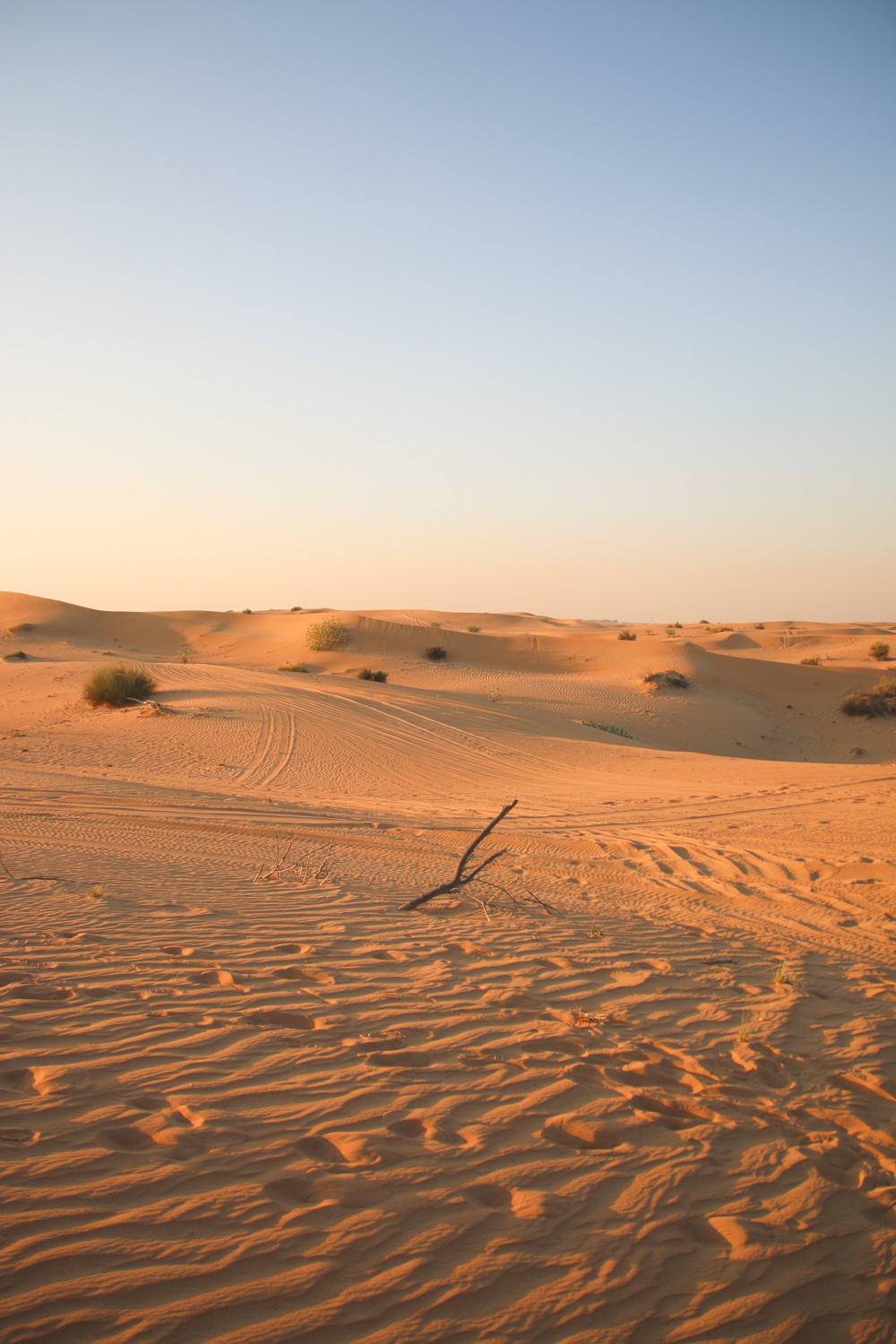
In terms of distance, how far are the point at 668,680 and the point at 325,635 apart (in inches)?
657

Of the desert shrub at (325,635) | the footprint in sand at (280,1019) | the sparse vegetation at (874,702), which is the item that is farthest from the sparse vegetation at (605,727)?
the footprint in sand at (280,1019)

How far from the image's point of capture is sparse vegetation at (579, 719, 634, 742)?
22.6 metres

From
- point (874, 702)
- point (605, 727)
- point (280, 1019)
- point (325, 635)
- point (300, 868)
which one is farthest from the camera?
point (325, 635)

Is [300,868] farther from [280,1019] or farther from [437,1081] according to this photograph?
[437,1081]

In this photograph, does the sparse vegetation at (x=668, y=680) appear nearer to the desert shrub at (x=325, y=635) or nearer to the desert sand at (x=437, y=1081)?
the desert shrub at (x=325, y=635)

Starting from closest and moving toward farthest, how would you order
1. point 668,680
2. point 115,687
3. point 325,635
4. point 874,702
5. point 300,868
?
1. point 300,868
2. point 115,687
3. point 874,702
4. point 668,680
5. point 325,635

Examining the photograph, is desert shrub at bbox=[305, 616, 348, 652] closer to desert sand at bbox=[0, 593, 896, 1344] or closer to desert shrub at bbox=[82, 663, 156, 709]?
desert shrub at bbox=[82, 663, 156, 709]

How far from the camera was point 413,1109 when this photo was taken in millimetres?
3012

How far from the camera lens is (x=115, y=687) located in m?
19.4

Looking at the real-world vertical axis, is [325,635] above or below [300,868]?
above

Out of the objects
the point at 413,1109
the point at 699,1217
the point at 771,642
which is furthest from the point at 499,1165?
the point at 771,642

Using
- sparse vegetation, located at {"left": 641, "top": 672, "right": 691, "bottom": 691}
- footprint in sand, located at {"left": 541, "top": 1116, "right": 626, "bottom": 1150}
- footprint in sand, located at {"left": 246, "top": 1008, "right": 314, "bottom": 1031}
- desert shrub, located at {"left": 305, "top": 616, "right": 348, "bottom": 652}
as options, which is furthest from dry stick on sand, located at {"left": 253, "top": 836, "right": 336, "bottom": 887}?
desert shrub, located at {"left": 305, "top": 616, "right": 348, "bottom": 652}

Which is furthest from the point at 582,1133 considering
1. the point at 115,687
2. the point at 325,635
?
the point at 325,635

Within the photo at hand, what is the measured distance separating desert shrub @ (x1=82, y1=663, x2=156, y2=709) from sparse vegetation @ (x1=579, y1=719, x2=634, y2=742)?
40.8 feet
